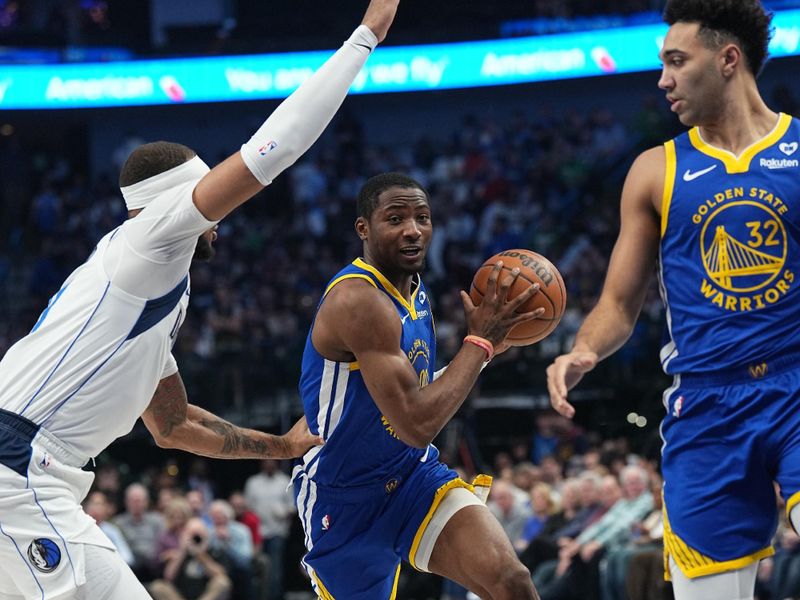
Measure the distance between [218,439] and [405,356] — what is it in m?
0.90

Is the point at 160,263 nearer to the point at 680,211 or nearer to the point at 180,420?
the point at 180,420

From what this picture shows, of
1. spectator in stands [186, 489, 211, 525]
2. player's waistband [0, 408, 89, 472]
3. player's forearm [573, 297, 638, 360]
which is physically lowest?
spectator in stands [186, 489, 211, 525]

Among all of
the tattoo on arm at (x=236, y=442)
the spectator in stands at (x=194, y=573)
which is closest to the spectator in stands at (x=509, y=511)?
the spectator in stands at (x=194, y=573)

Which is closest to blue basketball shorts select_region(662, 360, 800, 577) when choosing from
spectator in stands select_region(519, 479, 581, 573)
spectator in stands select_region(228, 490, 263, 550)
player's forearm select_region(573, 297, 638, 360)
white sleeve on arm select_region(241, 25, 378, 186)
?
player's forearm select_region(573, 297, 638, 360)

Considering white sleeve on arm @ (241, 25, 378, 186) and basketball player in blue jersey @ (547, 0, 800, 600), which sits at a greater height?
white sleeve on arm @ (241, 25, 378, 186)

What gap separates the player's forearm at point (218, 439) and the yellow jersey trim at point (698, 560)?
1.85 m

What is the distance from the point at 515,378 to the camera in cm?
1484

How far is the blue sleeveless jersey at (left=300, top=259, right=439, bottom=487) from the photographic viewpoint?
200 inches

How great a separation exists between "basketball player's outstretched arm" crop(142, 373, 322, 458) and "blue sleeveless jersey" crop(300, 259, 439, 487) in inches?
3.7

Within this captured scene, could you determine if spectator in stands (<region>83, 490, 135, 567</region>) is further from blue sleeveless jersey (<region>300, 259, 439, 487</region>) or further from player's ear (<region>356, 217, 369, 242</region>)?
player's ear (<region>356, 217, 369, 242</region>)

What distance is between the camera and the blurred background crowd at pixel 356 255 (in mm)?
10852

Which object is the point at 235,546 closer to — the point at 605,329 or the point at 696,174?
the point at 605,329

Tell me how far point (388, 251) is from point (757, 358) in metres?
1.73

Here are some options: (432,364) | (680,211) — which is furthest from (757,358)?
(432,364)
